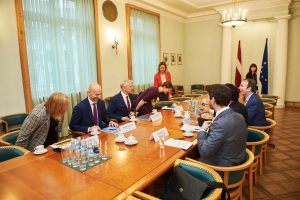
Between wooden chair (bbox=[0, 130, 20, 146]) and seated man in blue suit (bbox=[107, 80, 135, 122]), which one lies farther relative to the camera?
seated man in blue suit (bbox=[107, 80, 135, 122])

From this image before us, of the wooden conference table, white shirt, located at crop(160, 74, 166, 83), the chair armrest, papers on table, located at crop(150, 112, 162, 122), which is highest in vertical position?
white shirt, located at crop(160, 74, 166, 83)

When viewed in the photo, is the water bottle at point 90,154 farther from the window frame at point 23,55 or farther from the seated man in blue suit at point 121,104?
the window frame at point 23,55

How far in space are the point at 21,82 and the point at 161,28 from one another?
16.7 ft

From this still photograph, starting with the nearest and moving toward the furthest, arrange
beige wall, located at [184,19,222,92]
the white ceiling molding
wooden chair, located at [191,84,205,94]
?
the white ceiling molding
beige wall, located at [184,19,222,92]
wooden chair, located at [191,84,205,94]

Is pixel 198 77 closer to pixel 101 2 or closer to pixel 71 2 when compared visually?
pixel 101 2

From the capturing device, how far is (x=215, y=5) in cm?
764

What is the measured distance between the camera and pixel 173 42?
849 centimetres

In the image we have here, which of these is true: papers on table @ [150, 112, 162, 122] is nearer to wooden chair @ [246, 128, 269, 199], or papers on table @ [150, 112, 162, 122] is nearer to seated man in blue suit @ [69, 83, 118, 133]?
seated man in blue suit @ [69, 83, 118, 133]

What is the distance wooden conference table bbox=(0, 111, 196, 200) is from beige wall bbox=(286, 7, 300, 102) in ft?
23.6

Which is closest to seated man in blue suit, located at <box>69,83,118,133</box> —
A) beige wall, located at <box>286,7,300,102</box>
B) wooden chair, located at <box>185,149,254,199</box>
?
wooden chair, located at <box>185,149,254,199</box>

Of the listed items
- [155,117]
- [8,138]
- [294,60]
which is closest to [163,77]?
[155,117]

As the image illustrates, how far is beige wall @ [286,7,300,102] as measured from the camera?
7.14m

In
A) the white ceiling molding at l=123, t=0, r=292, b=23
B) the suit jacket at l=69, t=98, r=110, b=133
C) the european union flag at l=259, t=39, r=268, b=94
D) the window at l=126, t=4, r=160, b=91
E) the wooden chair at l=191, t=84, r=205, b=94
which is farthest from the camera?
the wooden chair at l=191, t=84, r=205, b=94

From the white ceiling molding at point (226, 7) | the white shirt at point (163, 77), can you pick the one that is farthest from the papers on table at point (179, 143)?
the white ceiling molding at point (226, 7)
